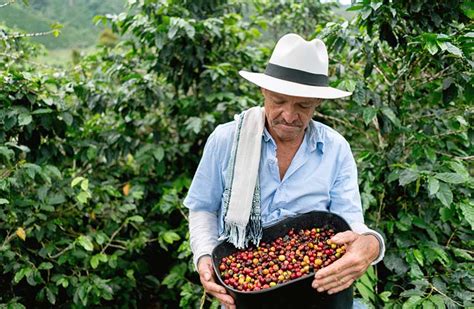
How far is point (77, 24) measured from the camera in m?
11.1

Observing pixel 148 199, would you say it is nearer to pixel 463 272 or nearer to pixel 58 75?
pixel 58 75

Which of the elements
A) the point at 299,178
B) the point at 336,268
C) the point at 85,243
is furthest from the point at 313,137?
the point at 85,243

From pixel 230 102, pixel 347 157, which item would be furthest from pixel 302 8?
pixel 347 157

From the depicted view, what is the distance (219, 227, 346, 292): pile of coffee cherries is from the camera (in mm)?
1345

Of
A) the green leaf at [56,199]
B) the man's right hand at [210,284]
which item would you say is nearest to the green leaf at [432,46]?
the man's right hand at [210,284]

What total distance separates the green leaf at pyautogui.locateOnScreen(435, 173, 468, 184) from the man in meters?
0.52

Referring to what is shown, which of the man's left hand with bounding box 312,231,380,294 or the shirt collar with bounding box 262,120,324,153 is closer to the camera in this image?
the man's left hand with bounding box 312,231,380,294

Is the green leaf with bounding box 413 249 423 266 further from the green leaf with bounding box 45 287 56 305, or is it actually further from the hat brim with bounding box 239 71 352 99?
the green leaf with bounding box 45 287 56 305

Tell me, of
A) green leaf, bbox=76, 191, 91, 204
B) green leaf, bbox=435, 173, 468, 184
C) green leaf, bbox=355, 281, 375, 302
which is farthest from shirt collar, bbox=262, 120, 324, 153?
green leaf, bbox=76, 191, 91, 204

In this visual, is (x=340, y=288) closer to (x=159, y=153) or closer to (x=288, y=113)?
(x=288, y=113)

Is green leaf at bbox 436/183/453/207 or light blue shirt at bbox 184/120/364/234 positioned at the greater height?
light blue shirt at bbox 184/120/364/234

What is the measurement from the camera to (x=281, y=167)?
5.26ft

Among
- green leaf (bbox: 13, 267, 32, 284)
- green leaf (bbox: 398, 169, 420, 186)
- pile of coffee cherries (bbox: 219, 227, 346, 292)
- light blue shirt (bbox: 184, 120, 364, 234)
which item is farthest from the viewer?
green leaf (bbox: 13, 267, 32, 284)

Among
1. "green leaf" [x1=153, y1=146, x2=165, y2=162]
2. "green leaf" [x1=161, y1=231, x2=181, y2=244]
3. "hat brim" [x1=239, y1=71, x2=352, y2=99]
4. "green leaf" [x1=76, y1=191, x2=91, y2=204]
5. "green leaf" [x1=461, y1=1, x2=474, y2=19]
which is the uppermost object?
"green leaf" [x1=461, y1=1, x2=474, y2=19]
